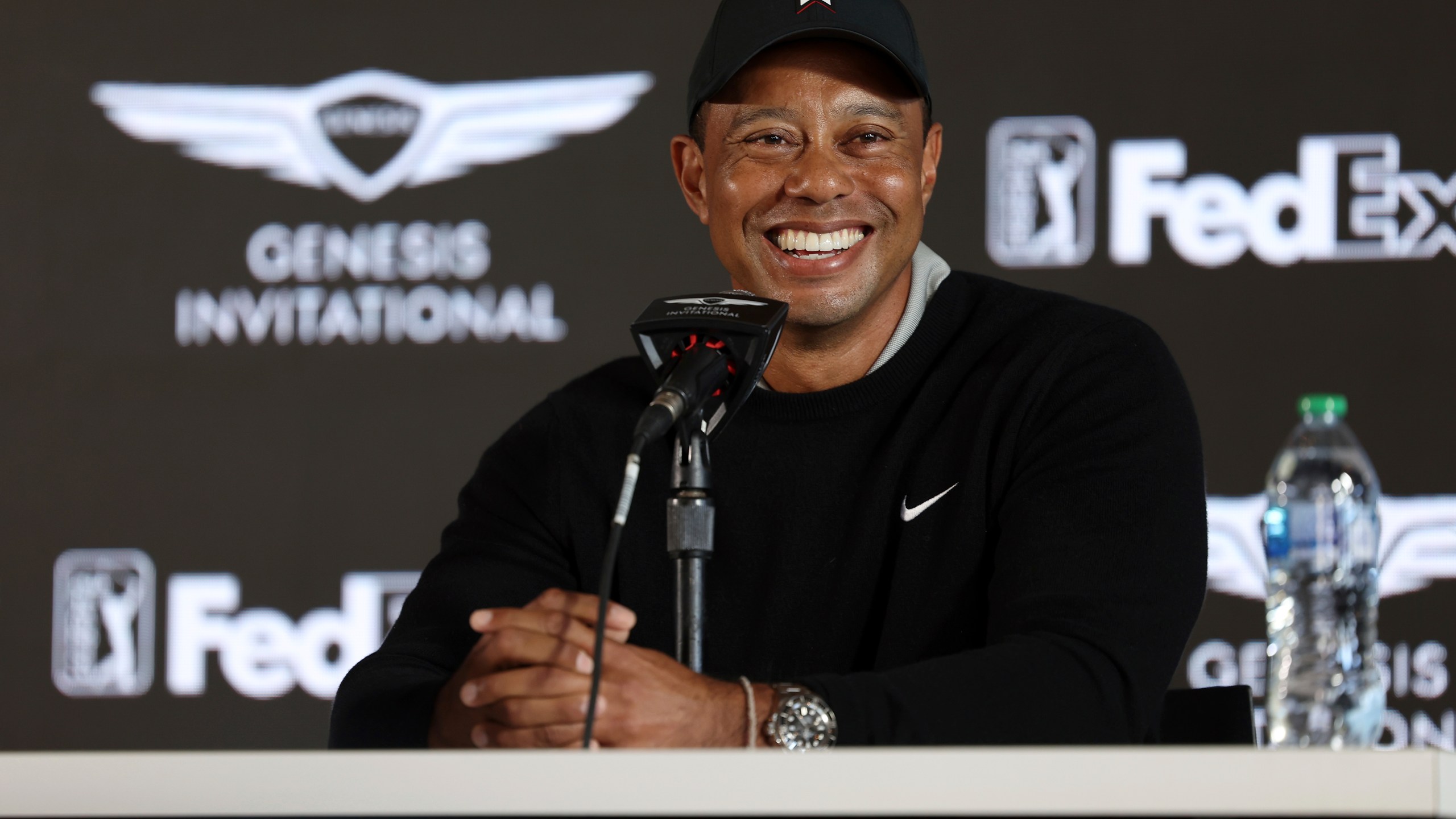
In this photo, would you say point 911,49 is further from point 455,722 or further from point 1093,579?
point 455,722

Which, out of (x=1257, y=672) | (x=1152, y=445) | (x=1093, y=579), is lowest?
(x=1257, y=672)

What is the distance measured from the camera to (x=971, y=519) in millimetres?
1668

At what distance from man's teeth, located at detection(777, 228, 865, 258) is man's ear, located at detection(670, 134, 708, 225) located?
0.18 m

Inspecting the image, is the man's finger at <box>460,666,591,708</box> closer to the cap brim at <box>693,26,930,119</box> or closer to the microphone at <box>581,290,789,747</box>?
the microphone at <box>581,290,789,747</box>

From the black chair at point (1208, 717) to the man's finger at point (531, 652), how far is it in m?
0.67

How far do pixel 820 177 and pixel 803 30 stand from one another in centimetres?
19

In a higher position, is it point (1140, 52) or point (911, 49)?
point (1140, 52)

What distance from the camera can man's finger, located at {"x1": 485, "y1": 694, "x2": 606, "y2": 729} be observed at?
1.28 m

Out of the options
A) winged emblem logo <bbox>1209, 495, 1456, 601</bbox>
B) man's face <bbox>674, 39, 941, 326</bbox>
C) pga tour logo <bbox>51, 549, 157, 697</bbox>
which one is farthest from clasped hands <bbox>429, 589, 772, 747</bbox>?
pga tour logo <bbox>51, 549, 157, 697</bbox>

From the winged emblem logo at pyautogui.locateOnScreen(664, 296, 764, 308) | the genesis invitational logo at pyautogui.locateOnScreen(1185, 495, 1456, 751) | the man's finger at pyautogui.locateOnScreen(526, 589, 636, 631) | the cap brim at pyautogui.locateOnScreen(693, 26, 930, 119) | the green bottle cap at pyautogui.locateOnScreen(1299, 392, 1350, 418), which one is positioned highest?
the cap brim at pyautogui.locateOnScreen(693, 26, 930, 119)

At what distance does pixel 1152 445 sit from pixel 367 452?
2.01 metres

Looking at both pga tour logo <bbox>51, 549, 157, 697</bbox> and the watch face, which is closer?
the watch face

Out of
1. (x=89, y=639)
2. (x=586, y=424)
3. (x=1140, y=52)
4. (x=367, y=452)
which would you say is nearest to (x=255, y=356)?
(x=367, y=452)

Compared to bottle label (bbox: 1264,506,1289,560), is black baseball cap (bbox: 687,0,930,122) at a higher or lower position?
higher
